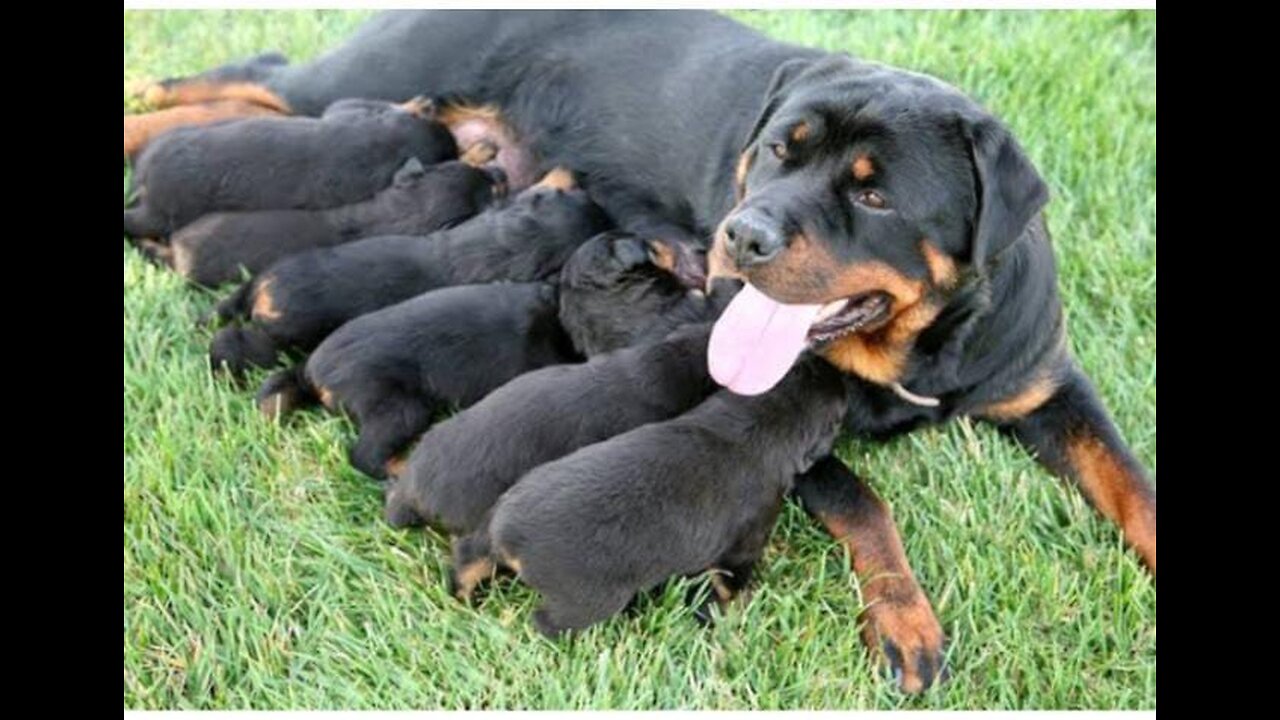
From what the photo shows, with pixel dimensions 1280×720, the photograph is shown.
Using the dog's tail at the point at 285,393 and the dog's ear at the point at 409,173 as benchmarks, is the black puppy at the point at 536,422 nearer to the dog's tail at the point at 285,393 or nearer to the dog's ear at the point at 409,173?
the dog's tail at the point at 285,393

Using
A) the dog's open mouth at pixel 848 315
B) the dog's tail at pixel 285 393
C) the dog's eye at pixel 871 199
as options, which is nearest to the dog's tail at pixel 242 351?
the dog's tail at pixel 285 393

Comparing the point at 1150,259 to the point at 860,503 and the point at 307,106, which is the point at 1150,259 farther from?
the point at 307,106

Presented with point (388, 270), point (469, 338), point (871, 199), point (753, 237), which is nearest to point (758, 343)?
point (753, 237)

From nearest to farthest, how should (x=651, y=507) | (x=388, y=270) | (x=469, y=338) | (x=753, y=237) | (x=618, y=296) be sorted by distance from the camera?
(x=651, y=507) < (x=753, y=237) < (x=469, y=338) < (x=618, y=296) < (x=388, y=270)

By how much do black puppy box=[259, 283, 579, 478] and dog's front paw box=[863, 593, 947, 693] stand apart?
1.10m

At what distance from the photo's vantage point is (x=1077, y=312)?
156 inches

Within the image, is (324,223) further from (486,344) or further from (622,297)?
(622,297)

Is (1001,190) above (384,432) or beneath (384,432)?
above

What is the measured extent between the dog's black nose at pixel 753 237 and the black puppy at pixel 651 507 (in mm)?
291

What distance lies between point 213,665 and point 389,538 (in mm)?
486

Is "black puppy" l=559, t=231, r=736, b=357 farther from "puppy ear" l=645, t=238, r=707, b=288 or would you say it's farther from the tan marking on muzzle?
the tan marking on muzzle

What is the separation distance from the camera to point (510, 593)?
2.85 metres

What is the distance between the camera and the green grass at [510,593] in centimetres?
266

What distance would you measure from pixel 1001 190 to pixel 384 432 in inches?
60.0
